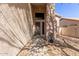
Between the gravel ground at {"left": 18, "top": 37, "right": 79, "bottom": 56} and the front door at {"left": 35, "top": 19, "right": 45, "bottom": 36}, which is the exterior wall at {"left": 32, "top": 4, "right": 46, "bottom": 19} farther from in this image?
the gravel ground at {"left": 18, "top": 37, "right": 79, "bottom": 56}

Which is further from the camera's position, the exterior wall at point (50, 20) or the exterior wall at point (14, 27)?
the exterior wall at point (50, 20)

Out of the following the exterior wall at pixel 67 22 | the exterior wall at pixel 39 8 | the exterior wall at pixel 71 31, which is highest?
the exterior wall at pixel 39 8

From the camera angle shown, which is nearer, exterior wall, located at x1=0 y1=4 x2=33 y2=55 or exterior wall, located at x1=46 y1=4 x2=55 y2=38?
exterior wall, located at x1=0 y1=4 x2=33 y2=55

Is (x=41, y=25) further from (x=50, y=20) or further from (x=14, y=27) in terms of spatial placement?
(x=14, y=27)

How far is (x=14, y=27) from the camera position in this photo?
1.74m

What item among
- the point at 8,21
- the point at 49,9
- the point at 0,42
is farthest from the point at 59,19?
the point at 0,42

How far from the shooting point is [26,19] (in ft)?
5.93

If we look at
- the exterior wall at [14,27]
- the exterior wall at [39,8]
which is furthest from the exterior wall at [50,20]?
the exterior wall at [14,27]

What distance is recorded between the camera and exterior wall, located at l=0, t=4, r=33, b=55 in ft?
5.47

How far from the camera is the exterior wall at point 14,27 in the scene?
5.47ft

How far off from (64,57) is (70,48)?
12 cm

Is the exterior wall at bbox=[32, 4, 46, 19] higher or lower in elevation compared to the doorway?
higher

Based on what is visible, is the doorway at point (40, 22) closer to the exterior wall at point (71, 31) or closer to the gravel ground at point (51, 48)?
the gravel ground at point (51, 48)

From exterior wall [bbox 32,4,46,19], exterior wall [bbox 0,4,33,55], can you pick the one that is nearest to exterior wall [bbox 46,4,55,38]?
exterior wall [bbox 32,4,46,19]
